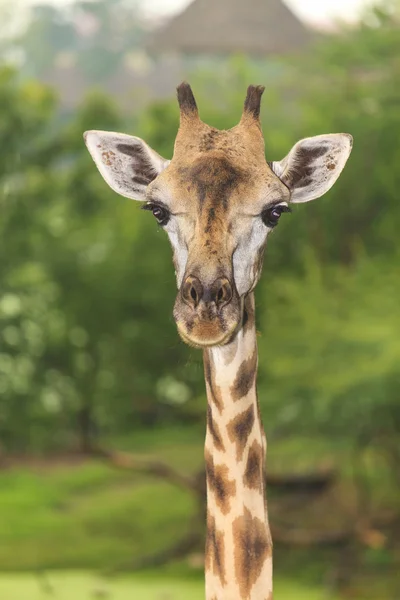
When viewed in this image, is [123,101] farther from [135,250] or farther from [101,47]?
[101,47]

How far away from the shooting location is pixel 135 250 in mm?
15961

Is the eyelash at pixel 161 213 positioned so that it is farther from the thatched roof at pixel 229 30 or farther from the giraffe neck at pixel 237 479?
the thatched roof at pixel 229 30

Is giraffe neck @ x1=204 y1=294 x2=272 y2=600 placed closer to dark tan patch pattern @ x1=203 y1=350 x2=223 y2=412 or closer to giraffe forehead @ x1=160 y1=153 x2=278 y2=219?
dark tan patch pattern @ x1=203 y1=350 x2=223 y2=412

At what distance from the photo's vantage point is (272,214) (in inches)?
139

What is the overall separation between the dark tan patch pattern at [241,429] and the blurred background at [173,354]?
759 centimetres

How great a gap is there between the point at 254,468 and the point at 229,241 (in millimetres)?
Answer: 972

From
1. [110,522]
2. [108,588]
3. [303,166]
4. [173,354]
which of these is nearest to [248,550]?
[303,166]

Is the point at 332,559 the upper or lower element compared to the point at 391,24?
lower

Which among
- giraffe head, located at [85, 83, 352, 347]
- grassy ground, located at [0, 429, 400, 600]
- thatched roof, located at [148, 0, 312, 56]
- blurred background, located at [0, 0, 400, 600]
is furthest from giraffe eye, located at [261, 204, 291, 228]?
thatched roof, located at [148, 0, 312, 56]

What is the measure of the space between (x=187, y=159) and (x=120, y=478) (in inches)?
646

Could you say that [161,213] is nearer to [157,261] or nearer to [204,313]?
[204,313]

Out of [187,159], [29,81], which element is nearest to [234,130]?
[187,159]

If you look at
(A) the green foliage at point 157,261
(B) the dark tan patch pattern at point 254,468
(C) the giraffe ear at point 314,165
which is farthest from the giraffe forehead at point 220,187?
(A) the green foliage at point 157,261

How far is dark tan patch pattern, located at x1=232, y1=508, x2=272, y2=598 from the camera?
3.78 m
